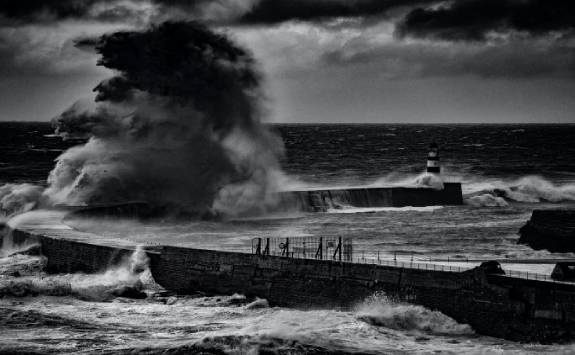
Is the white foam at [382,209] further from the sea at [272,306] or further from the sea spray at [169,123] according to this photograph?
the sea spray at [169,123]

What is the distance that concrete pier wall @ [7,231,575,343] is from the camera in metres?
21.5

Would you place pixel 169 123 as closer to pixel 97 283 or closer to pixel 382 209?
Answer: pixel 382 209

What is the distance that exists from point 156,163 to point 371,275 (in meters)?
25.0

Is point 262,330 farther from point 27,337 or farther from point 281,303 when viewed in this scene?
point 27,337

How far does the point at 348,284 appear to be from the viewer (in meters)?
24.7

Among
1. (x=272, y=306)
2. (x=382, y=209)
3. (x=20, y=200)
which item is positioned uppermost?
(x=20, y=200)

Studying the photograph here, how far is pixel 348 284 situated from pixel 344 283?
0.13m

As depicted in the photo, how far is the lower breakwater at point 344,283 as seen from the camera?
70.5 ft

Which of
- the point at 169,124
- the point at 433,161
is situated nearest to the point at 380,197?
the point at 433,161

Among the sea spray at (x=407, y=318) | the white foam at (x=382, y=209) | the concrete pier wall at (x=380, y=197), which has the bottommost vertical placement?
the sea spray at (x=407, y=318)

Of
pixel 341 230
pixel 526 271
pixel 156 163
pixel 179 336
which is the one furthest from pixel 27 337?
pixel 156 163

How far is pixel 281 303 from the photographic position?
25875 millimetres

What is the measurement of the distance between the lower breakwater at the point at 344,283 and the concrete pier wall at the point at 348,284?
0.08ft

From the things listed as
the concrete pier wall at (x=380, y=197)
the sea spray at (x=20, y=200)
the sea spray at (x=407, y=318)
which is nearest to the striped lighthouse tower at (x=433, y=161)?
the concrete pier wall at (x=380, y=197)
